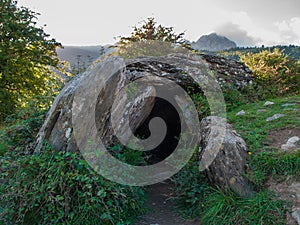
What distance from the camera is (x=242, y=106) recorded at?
6039 mm

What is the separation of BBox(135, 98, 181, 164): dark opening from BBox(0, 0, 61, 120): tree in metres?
4.78

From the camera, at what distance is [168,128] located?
21.8ft

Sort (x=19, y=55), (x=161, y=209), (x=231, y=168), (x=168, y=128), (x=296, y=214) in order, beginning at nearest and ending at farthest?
(x=296, y=214) → (x=231, y=168) → (x=161, y=209) → (x=168, y=128) → (x=19, y=55)

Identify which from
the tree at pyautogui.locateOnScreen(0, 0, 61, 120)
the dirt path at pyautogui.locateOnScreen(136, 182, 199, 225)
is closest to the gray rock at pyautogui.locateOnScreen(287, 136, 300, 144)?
the dirt path at pyautogui.locateOnScreen(136, 182, 199, 225)

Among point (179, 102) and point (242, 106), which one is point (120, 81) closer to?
point (179, 102)

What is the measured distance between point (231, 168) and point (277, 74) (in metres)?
6.13

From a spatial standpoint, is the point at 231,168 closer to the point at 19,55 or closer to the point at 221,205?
the point at 221,205

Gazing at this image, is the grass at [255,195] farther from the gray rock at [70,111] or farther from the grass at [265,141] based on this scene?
the gray rock at [70,111]

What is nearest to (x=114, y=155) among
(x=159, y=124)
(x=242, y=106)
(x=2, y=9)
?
(x=159, y=124)

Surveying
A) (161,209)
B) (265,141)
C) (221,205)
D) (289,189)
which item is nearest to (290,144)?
(265,141)

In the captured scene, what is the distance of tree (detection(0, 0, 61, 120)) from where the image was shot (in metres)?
9.62

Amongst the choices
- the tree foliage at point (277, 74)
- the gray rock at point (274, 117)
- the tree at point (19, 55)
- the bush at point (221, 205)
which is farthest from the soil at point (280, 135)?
the tree at point (19, 55)

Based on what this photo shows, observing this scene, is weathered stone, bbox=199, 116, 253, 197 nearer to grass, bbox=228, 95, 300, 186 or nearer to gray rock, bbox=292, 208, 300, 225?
grass, bbox=228, 95, 300, 186

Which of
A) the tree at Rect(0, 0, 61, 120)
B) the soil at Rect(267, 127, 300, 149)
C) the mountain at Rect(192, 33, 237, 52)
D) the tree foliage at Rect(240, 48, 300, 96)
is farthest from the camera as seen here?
the mountain at Rect(192, 33, 237, 52)
